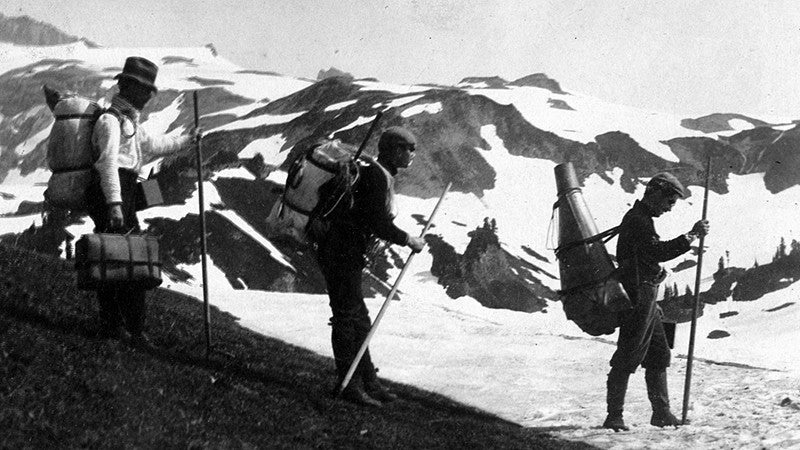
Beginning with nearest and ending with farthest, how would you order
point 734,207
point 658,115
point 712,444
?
point 712,444, point 734,207, point 658,115

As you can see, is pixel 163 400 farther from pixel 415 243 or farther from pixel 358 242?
pixel 415 243

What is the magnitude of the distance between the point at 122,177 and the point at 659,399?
8.26 meters

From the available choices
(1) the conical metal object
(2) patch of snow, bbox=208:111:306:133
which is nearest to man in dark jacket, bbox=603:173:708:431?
(1) the conical metal object

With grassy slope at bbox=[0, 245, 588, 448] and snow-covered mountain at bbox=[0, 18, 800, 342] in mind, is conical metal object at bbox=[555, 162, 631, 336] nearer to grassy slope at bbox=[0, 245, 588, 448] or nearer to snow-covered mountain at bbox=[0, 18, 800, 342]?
grassy slope at bbox=[0, 245, 588, 448]

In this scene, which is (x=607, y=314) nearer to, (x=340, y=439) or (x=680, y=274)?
(x=340, y=439)

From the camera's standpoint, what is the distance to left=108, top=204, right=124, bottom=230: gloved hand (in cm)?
873

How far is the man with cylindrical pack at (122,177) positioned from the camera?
28.8 feet

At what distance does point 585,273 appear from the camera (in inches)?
504

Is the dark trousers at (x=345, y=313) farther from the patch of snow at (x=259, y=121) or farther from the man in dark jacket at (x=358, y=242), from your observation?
the patch of snow at (x=259, y=121)

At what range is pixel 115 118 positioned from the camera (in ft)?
29.3

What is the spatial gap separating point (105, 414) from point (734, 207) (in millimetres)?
145679

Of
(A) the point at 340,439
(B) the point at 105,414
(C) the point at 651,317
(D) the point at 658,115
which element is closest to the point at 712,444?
(C) the point at 651,317

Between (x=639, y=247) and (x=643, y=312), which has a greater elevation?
(x=639, y=247)

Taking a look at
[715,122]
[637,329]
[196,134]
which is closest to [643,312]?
[637,329]
